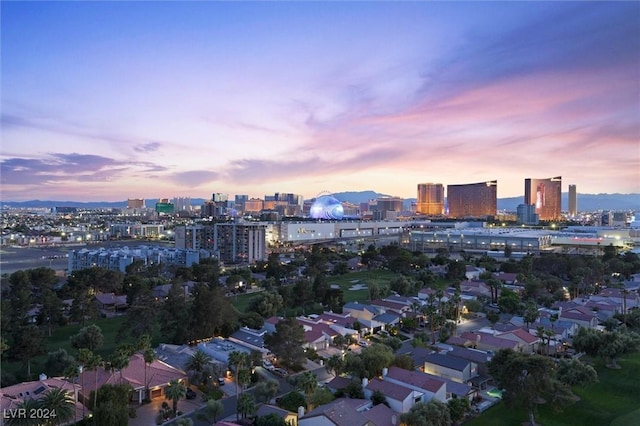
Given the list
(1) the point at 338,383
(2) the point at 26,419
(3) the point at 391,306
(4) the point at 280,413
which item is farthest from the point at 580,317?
(2) the point at 26,419

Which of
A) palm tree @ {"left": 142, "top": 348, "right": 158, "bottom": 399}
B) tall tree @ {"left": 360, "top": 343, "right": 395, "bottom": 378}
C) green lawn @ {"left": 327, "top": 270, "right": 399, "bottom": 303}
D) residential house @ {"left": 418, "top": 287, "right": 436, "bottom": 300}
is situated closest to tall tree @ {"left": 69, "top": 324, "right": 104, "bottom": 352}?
palm tree @ {"left": 142, "top": 348, "right": 158, "bottom": 399}

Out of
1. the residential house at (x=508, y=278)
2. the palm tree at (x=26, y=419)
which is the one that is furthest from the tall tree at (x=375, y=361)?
the residential house at (x=508, y=278)

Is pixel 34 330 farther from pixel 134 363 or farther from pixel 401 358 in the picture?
pixel 401 358

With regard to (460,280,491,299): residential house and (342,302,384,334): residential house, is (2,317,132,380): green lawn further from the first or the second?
(460,280,491,299): residential house

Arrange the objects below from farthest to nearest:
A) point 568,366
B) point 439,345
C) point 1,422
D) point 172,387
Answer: point 439,345
point 568,366
point 172,387
point 1,422

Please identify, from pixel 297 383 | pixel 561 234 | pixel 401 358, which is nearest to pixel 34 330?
pixel 297 383

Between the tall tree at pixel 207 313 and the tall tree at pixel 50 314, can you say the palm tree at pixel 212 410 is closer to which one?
the tall tree at pixel 207 313

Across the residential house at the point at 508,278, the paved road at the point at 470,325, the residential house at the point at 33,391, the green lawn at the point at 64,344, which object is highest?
the residential house at the point at 508,278
